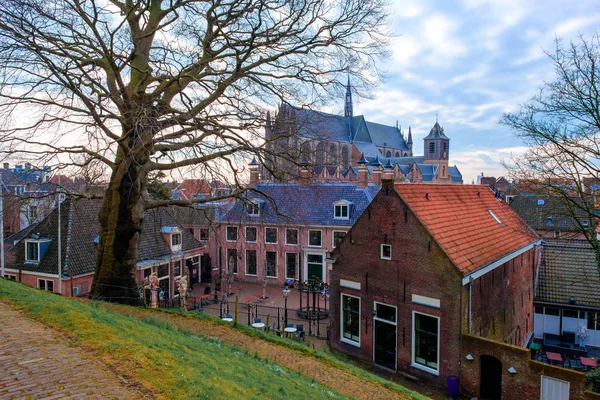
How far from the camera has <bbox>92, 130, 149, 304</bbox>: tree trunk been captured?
1109 centimetres

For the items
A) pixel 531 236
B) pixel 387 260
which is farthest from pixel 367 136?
pixel 387 260

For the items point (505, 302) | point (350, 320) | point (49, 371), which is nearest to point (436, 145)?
point (505, 302)

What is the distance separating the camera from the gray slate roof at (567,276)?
61.4ft

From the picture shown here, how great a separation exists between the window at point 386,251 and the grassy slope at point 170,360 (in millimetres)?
6301

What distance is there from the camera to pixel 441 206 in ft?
49.7

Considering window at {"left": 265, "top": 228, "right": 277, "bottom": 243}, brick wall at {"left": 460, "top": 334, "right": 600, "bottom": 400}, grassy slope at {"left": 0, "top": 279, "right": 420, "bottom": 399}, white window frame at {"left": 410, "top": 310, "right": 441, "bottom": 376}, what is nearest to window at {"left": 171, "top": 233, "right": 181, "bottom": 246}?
window at {"left": 265, "top": 228, "right": 277, "bottom": 243}

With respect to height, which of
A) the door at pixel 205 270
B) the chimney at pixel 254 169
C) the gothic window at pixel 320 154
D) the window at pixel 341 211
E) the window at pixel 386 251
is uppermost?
the gothic window at pixel 320 154

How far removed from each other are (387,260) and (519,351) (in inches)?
182

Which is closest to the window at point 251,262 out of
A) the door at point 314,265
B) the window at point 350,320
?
the door at point 314,265

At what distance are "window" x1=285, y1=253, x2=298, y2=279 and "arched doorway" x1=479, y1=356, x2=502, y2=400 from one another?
18.7m

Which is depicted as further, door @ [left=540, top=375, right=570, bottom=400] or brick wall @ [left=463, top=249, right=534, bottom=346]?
brick wall @ [left=463, top=249, right=534, bottom=346]

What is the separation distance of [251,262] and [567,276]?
2050 centimetres

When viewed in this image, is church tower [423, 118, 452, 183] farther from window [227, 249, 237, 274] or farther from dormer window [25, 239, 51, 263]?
dormer window [25, 239, 51, 263]

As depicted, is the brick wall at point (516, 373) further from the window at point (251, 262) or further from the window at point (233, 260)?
the window at point (233, 260)
